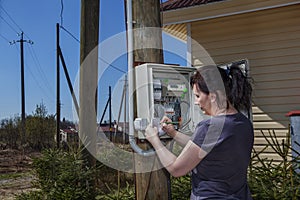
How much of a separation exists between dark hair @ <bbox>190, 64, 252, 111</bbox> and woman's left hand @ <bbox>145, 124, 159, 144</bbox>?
0.30 metres

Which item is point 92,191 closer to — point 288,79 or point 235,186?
point 235,186

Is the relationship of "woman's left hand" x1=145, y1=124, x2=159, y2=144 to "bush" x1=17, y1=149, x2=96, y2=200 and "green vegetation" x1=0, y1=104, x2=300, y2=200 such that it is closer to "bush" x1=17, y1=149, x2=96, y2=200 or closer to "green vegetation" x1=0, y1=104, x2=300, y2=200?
"green vegetation" x1=0, y1=104, x2=300, y2=200

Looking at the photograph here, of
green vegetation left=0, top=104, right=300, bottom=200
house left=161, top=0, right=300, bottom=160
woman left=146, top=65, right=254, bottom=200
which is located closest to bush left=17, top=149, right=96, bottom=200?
green vegetation left=0, top=104, right=300, bottom=200

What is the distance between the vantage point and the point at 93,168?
3.88 metres

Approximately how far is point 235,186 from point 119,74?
3.80ft

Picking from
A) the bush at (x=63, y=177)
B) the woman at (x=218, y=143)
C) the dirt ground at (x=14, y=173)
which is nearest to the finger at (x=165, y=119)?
the woman at (x=218, y=143)

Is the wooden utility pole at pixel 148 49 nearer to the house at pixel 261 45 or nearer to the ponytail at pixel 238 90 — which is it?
the ponytail at pixel 238 90

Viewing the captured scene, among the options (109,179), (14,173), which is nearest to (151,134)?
(109,179)

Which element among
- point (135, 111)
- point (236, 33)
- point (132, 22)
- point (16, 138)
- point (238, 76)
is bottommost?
point (16, 138)

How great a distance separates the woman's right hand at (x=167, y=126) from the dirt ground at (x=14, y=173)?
3.21 meters

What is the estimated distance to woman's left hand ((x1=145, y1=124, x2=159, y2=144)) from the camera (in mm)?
1657

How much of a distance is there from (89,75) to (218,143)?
284 centimetres

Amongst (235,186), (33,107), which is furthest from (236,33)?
(33,107)

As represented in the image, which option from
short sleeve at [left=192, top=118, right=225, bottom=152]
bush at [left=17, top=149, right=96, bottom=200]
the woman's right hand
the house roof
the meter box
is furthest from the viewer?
the house roof
